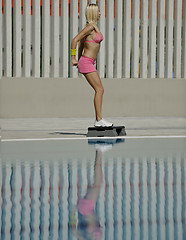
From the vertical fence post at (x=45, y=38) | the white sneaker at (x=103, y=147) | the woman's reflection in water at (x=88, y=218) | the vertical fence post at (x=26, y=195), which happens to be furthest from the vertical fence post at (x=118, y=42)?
the woman's reflection in water at (x=88, y=218)

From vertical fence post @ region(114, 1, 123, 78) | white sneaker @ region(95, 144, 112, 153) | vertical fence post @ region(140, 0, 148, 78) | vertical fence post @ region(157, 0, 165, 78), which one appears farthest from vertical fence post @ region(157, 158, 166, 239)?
vertical fence post @ region(157, 0, 165, 78)

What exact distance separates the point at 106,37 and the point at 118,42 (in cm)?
23

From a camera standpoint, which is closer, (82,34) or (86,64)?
(82,34)

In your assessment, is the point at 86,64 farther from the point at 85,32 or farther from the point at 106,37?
the point at 106,37

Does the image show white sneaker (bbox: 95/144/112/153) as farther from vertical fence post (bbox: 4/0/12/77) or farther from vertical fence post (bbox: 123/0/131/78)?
vertical fence post (bbox: 123/0/131/78)

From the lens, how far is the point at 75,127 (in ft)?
35.4

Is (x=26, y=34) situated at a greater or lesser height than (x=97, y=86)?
greater

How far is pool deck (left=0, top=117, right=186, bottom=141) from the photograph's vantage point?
9273 millimetres

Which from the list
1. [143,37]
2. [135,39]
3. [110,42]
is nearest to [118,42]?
[110,42]

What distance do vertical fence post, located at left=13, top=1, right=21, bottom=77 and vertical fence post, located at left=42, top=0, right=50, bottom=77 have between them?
412mm

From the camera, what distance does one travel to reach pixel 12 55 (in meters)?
11.0

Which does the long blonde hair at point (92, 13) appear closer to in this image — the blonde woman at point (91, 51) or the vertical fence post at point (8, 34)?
the blonde woman at point (91, 51)

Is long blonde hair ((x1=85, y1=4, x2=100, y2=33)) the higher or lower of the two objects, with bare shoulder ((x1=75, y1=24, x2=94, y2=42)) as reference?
higher

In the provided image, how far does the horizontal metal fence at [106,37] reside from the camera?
36.1 feet
